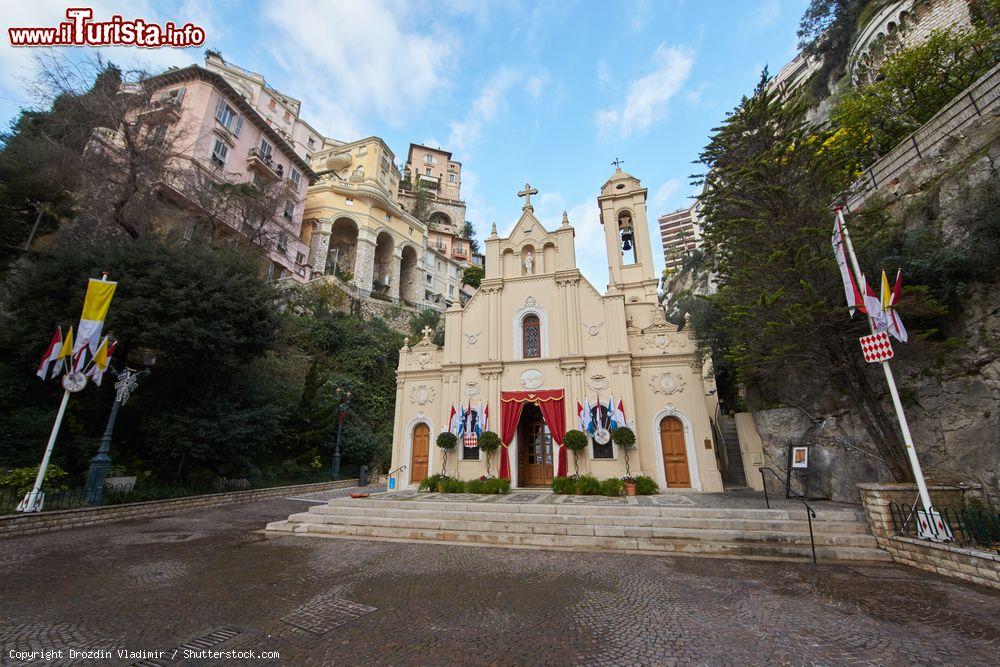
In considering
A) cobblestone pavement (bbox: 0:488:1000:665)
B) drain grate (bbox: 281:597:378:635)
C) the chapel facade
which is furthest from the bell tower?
drain grate (bbox: 281:597:378:635)

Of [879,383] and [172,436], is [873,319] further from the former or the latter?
[172,436]

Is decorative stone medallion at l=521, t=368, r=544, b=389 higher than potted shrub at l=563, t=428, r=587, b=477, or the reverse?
decorative stone medallion at l=521, t=368, r=544, b=389

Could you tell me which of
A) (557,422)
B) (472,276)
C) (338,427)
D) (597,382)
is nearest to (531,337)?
(597,382)

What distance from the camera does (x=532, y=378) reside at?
52.2 feet

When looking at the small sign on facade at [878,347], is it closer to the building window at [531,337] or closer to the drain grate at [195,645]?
the building window at [531,337]

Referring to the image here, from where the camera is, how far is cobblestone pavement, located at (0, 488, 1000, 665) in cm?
371

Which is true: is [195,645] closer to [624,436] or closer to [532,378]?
[624,436]

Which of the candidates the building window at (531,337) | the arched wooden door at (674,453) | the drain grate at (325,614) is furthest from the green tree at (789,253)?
the drain grate at (325,614)

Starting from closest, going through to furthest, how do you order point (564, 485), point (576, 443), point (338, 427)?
point (564, 485) < point (576, 443) < point (338, 427)

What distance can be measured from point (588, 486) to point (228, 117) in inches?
1422

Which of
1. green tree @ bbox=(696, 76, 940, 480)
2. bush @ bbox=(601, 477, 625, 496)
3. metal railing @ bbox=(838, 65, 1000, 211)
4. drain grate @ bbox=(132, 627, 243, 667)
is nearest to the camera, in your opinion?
drain grate @ bbox=(132, 627, 243, 667)

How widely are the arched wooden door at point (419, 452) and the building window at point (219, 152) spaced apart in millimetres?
25901

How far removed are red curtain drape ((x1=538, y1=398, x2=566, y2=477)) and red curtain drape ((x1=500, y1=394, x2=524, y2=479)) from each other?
1.00 metres

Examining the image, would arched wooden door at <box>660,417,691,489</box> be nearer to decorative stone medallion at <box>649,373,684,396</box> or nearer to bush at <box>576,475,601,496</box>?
decorative stone medallion at <box>649,373,684,396</box>
